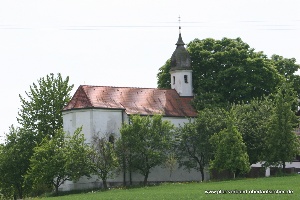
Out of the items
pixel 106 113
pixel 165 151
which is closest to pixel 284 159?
pixel 165 151

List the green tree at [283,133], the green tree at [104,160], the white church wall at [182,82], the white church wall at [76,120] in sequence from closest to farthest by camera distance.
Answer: the green tree at [283,133] → the green tree at [104,160] → the white church wall at [76,120] → the white church wall at [182,82]

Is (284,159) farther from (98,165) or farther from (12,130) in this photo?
(12,130)

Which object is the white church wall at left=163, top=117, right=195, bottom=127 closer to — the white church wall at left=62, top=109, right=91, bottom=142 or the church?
the church

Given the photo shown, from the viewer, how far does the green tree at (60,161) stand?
6719 centimetres

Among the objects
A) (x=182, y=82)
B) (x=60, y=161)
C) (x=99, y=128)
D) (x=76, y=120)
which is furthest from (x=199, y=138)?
(x=60, y=161)

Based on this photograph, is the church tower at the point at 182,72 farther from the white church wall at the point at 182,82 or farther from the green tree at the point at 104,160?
the green tree at the point at 104,160

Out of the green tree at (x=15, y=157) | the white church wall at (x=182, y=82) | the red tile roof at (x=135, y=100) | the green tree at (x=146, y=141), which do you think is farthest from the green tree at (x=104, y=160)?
the white church wall at (x=182, y=82)

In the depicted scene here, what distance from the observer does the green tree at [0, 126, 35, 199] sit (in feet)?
249

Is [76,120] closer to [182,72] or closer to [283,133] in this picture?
[182,72]

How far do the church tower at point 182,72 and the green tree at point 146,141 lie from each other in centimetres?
919

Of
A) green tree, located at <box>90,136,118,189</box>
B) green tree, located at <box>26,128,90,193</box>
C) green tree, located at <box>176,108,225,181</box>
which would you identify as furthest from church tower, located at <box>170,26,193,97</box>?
green tree, located at <box>26,128,90,193</box>

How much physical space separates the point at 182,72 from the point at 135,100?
7008mm

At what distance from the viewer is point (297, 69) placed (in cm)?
9162

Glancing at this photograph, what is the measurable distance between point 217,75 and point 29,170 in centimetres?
1958
